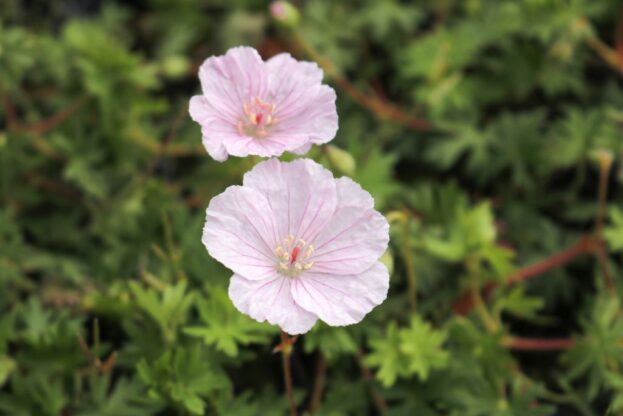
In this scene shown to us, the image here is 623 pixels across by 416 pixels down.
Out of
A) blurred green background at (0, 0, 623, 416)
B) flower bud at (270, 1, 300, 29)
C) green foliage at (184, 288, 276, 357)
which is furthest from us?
flower bud at (270, 1, 300, 29)

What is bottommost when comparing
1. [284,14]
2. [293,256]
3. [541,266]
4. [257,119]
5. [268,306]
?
[268,306]

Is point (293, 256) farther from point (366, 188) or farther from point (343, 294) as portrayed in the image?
point (366, 188)

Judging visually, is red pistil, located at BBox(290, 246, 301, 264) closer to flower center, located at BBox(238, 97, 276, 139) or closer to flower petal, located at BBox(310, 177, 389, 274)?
flower petal, located at BBox(310, 177, 389, 274)

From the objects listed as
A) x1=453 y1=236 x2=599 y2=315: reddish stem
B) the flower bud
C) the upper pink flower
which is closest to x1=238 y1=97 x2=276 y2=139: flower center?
the upper pink flower

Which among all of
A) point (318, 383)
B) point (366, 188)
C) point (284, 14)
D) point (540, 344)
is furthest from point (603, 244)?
point (284, 14)

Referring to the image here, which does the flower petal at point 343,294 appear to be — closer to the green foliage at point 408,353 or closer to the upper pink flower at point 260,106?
the upper pink flower at point 260,106

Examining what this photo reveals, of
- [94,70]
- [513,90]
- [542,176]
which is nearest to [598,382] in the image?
[542,176]
